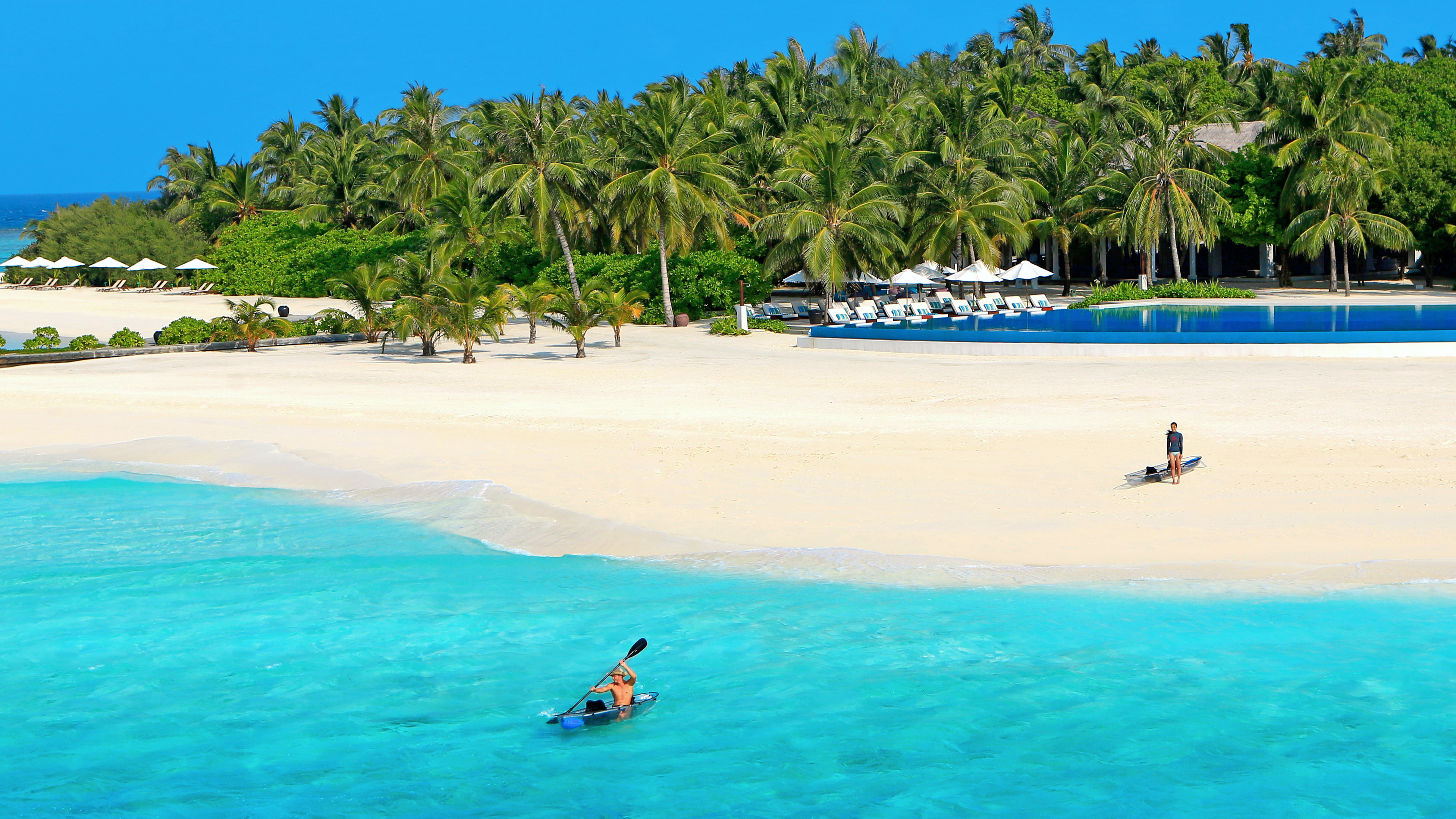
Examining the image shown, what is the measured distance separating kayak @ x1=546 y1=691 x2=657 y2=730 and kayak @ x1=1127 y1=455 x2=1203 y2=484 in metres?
7.61

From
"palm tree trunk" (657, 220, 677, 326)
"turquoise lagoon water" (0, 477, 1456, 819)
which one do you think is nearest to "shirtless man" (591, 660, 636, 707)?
"turquoise lagoon water" (0, 477, 1456, 819)

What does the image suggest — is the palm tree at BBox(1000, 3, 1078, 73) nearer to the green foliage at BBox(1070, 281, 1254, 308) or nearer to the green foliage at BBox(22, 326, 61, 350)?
the green foliage at BBox(1070, 281, 1254, 308)

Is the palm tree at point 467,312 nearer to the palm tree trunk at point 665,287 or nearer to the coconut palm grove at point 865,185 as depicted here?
the coconut palm grove at point 865,185

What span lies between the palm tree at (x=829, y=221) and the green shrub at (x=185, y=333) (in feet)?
54.8

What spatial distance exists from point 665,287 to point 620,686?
102 ft

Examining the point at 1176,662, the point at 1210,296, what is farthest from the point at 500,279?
the point at 1176,662

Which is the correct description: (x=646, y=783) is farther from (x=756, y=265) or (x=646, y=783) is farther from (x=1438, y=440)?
(x=756, y=265)

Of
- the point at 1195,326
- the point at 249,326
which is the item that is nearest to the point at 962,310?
the point at 1195,326

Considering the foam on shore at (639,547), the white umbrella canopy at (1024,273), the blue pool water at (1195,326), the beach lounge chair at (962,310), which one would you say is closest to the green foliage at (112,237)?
the beach lounge chair at (962,310)

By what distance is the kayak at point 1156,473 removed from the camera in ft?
49.2

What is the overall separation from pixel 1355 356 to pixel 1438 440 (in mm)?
11039

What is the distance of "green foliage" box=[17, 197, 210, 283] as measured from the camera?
67312 millimetres

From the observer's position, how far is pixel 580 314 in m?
30.9

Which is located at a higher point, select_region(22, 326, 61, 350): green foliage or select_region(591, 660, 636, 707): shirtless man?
select_region(22, 326, 61, 350): green foliage
